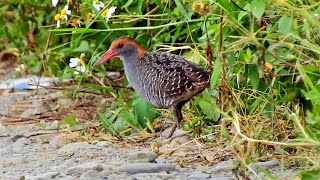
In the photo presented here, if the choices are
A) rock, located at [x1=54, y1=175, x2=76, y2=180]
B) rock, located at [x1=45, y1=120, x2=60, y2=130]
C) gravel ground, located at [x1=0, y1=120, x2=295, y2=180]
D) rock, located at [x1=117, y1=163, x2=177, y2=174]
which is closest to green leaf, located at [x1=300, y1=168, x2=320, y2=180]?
gravel ground, located at [x1=0, y1=120, x2=295, y2=180]

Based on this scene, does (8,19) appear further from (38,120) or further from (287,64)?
(287,64)

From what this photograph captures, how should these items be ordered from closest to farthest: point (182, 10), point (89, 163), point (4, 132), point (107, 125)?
point (89, 163) < point (182, 10) < point (107, 125) < point (4, 132)

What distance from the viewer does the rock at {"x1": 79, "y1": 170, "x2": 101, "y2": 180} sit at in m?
4.54

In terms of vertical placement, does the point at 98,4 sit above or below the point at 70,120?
above

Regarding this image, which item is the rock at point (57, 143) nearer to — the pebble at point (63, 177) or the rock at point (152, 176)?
the pebble at point (63, 177)

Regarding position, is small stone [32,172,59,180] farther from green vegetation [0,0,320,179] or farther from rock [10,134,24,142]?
rock [10,134,24,142]

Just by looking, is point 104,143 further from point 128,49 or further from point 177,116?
point 128,49

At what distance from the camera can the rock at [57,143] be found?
220 inches

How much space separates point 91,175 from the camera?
457cm

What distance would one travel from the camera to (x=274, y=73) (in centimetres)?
466

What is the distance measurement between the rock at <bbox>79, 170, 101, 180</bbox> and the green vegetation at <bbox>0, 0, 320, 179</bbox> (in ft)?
Answer: 2.10

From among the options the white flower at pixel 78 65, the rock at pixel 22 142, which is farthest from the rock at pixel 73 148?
the white flower at pixel 78 65

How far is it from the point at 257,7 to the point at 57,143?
6.27 ft

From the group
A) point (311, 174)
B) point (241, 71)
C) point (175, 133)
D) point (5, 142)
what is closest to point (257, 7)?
point (241, 71)
